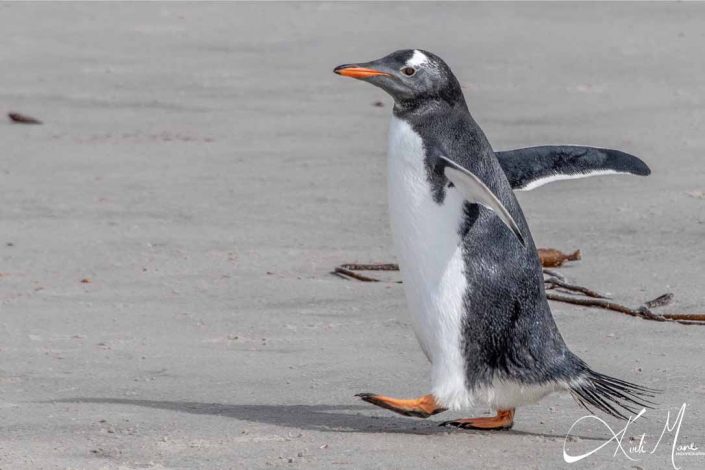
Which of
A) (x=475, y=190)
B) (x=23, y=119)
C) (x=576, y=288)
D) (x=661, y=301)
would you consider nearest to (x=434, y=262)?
(x=475, y=190)

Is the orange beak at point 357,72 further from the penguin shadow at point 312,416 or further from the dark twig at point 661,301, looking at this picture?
the dark twig at point 661,301

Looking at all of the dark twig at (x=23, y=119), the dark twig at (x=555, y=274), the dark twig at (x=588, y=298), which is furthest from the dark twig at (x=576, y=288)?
the dark twig at (x=23, y=119)

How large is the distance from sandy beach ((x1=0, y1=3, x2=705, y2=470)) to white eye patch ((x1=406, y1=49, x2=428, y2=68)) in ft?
3.29

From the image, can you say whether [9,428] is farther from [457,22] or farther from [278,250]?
[457,22]

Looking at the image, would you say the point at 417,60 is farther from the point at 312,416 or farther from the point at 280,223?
the point at 280,223

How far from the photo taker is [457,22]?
10531 millimetres

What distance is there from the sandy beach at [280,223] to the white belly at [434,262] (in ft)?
0.64

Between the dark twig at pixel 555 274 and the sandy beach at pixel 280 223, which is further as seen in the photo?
the dark twig at pixel 555 274

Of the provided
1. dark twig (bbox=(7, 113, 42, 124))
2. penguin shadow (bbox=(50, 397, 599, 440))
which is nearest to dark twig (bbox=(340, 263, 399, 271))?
penguin shadow (bbox=(50, 397, 599, 440))

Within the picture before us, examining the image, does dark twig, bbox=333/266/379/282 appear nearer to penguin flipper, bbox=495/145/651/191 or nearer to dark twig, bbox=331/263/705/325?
dark twig, bbox=331/263/705/325

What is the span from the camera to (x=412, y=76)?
4.26 meters

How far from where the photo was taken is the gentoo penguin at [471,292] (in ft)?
13.5

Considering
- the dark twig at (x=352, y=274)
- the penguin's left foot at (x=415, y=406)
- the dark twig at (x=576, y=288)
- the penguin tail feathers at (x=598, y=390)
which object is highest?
the penguin tail feathers at (x=598, y=390)

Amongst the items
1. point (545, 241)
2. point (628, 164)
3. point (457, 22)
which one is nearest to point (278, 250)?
point (545, 241)
